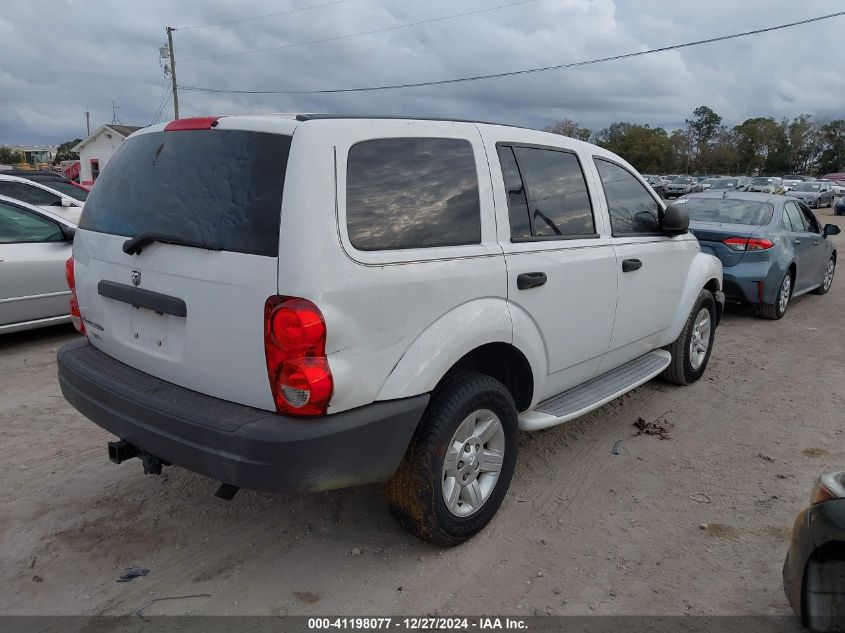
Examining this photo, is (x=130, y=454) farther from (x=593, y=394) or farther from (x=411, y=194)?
(x=593, y=394)

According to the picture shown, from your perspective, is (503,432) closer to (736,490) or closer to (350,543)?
(350,543)

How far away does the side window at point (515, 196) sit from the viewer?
336 cm

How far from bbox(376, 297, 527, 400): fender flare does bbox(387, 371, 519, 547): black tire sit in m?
0.15

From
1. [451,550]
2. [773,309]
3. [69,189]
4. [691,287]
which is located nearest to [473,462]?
[451,550]

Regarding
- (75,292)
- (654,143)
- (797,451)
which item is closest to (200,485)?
(75,292)

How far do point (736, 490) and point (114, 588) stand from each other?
3.32 metres

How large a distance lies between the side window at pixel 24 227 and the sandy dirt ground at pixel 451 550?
2.22m

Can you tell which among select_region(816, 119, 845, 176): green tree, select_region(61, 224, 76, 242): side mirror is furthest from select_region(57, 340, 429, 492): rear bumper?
select_region(816, 119, 845, 176): green tree

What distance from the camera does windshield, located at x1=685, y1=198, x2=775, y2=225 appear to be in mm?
8438

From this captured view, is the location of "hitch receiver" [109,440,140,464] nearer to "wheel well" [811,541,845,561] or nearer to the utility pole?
"wheel well" [811,541,845,561]

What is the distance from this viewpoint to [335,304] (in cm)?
246

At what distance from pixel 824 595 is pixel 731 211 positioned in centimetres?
719

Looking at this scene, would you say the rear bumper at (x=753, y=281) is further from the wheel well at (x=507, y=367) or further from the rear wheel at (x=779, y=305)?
the wheel well at (x=507, y=367)

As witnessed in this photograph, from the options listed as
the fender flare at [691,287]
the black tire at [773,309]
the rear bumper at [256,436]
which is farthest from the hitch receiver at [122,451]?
the black tire at [773,309]
